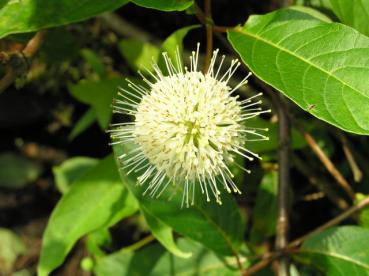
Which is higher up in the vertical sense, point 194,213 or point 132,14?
point 132,14

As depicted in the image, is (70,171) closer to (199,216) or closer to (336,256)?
(199,216)

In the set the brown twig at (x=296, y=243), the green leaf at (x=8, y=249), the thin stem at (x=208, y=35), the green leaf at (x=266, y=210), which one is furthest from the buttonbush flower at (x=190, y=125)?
the green leaf at (x=8, y=249)

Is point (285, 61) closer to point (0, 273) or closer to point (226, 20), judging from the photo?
point (226, 20)

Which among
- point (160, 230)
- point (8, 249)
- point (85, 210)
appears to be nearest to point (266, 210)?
point (160, 230)

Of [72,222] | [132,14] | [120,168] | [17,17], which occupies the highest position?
[17,17]

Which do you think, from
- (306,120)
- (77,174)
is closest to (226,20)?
(306,120)

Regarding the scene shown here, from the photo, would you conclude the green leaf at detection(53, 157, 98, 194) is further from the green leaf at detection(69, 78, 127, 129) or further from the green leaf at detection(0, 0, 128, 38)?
the green leaf at detection(0, 0, 128, 38)
